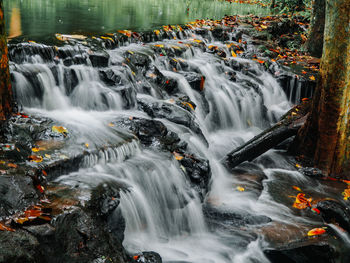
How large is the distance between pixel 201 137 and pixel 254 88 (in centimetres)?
387

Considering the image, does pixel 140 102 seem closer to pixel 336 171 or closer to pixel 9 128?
pixel 9 128

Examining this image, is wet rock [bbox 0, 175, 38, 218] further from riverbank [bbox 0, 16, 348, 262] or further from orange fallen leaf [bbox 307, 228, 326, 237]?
orange fallen leaf [bbox 307, 228, 326, 237]

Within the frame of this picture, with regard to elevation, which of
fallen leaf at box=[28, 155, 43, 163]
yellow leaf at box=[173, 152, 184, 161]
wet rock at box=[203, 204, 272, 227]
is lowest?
wet rock at box=[203, 204, 272, 227]

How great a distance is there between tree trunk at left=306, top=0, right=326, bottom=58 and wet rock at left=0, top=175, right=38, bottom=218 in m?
12.1

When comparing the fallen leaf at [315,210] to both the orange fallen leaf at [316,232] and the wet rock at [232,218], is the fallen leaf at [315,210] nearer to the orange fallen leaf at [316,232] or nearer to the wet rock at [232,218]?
the orange fallen leaf at [316,232]

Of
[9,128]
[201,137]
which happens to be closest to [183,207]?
[201,137]

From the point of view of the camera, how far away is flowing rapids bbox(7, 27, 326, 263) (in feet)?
15.9

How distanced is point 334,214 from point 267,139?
2.54m

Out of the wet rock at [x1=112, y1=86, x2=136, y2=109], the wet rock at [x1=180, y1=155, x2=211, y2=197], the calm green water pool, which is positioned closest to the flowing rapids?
the wet rock at [x1=112, y1=86, x2=136, y2=109]

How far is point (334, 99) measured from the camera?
6645mm

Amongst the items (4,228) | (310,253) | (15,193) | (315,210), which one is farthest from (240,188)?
(4,228)

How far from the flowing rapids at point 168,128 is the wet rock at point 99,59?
93mm

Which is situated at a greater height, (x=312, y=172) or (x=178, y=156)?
(x=178, y=156)

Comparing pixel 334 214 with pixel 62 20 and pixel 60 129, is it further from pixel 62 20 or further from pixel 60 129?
pixel 62 20
